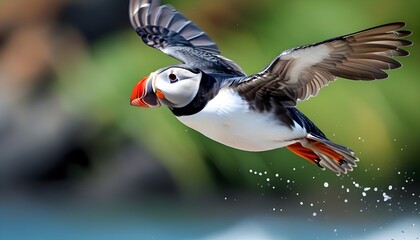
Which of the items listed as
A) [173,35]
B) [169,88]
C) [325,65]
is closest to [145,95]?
[169,88]

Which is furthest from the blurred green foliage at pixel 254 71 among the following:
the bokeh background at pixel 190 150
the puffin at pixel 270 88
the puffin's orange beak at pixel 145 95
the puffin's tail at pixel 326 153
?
the puffin's orange beak at pixel 145 95

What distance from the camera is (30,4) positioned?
3.23 metres

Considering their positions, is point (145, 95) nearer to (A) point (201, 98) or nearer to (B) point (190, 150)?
(A) point (201, 98)

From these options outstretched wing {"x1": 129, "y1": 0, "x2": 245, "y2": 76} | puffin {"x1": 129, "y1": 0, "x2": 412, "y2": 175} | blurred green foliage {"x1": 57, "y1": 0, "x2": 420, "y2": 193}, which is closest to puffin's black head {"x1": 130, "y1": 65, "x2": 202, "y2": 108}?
puffin {"x1": 129, "y1": 0, "x2": 412, "y2": 175}

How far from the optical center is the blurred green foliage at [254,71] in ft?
9.11

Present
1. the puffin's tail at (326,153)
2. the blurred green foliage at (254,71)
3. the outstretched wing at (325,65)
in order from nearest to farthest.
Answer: the outstretched wing at (325,65), the puffin's tail at (326,153), the blurred green foliage at (254,71)

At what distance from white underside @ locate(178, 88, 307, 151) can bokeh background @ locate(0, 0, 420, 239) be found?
1230mm

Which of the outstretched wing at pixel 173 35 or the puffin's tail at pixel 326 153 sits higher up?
the outstretched wing at pixel 173 35

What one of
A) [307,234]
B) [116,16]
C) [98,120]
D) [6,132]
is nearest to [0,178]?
[6,132]

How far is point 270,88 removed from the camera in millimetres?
1504

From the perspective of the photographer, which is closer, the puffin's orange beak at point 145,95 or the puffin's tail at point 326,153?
the puffin's orange beak at point 145,95

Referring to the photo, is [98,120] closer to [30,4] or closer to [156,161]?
[156,161]

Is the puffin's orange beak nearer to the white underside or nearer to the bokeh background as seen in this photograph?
the white underside

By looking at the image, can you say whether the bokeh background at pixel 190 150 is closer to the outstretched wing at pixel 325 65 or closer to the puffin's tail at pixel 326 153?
the puffin's tail at pixel 326 153
